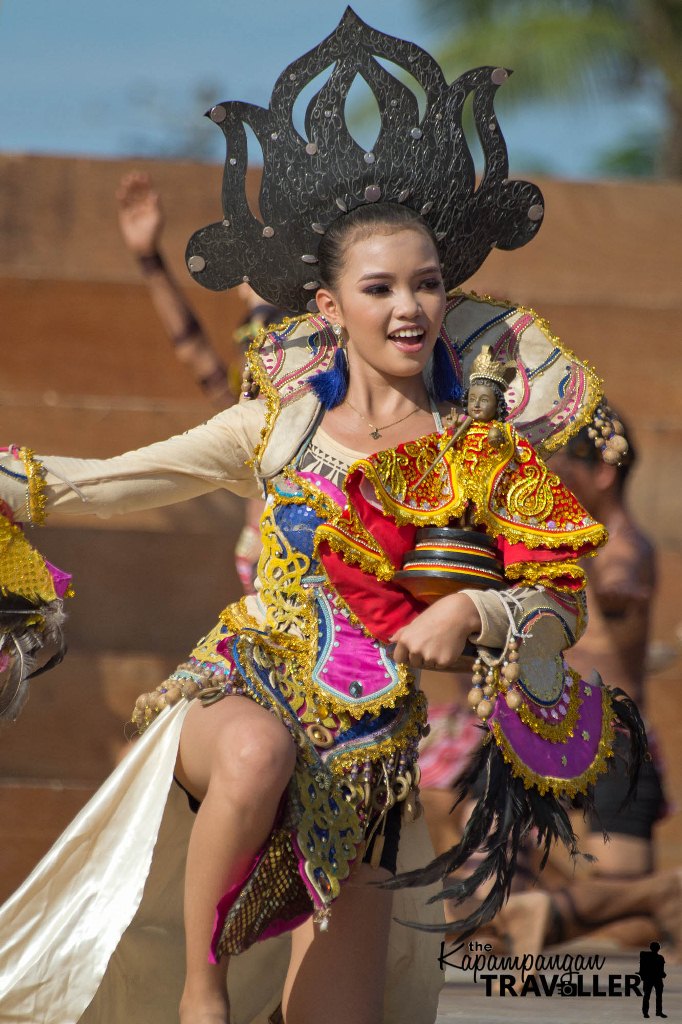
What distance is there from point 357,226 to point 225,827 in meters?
1.43

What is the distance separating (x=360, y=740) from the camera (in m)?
3.54

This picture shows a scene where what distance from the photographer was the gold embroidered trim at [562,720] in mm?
3287

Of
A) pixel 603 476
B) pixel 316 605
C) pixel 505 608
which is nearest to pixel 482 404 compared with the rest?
pixel 505 608

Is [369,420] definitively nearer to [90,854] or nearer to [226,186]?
[226,186]

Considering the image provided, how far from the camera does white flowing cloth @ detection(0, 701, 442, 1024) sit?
11.4 ft

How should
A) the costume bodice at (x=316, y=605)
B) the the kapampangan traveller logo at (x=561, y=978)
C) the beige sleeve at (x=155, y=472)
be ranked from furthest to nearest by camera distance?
the the kapampangan traveller logo at (x=561, y=978), the beige sleeve at (x=155, y=472), the costume bodice at (x=316, y=605)

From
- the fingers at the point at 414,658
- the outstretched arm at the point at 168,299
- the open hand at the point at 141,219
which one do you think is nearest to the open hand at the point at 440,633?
the fingers at the point at 414,658

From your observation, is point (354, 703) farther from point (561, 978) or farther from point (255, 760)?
point (561, 978)

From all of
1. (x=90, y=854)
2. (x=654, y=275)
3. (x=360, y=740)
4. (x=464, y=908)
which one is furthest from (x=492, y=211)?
(x=654, y=275)

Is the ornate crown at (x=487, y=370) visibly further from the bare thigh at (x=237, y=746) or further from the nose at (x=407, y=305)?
the bare thigh at (x=237, y=746)

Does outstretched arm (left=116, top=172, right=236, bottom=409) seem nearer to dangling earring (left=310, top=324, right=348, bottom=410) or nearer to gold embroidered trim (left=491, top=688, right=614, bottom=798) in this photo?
dangling earring (left=310, top=324, right=348, bottom=410)

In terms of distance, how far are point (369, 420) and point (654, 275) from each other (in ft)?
16.3

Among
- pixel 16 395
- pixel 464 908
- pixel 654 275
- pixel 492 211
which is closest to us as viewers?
pixel 492 211

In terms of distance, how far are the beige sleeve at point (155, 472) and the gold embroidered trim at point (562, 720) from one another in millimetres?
936
